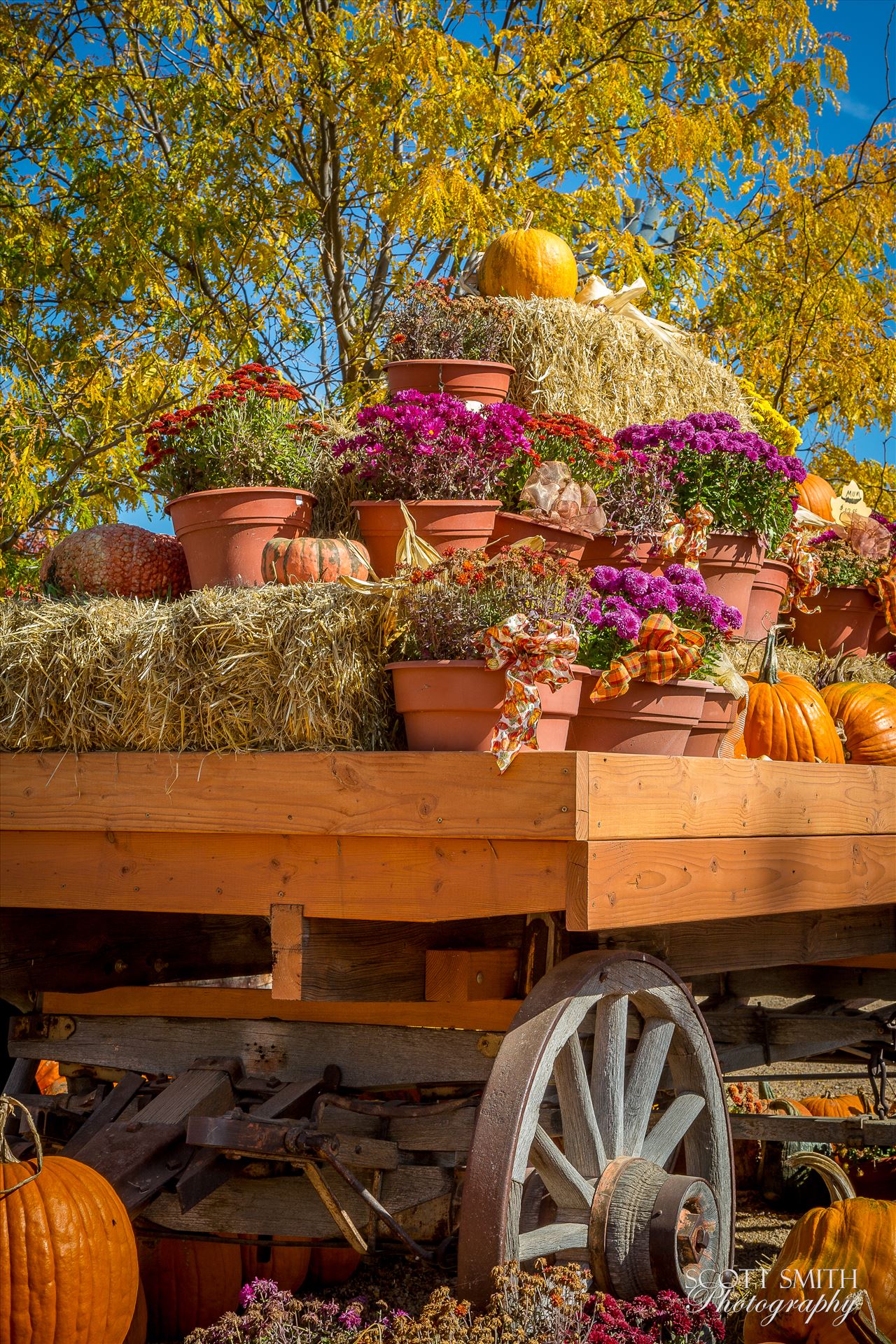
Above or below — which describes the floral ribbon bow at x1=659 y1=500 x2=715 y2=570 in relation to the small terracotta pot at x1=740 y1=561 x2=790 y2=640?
above

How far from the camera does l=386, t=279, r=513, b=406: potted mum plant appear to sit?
414cm

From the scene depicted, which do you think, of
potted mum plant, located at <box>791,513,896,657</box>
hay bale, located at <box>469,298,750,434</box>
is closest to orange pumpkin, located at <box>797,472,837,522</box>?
potted mum plant, located at <box>791,513,896,657</box>

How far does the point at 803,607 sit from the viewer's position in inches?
201

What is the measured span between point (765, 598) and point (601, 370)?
1.07 meters

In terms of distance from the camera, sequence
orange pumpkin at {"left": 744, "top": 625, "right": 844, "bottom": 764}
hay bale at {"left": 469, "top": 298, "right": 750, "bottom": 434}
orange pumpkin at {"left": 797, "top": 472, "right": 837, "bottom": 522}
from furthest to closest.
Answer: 1. orange pumpkin at {"left": 797, "top": 472, "right": 837, "bottom": 522}
2. hay bale at {"left": 469, "top": 298, "right": 750, "bottom": 434}
3. orange pumpkin at {"left": 744, "top": 625, "right": 844, "bottom": 764}

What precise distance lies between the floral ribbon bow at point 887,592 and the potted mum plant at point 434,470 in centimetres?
213

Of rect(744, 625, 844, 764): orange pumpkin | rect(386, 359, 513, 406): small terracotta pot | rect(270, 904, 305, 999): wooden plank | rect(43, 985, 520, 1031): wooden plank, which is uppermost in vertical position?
rect(386, 359, 513, 406): small terracotta pot

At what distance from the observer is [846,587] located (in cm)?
515

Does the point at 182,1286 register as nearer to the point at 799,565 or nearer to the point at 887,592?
the point at 799,565

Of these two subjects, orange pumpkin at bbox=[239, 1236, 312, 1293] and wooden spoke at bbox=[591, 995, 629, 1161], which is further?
orange pumpkin at bbox=[239, 1236, 312, 1293]

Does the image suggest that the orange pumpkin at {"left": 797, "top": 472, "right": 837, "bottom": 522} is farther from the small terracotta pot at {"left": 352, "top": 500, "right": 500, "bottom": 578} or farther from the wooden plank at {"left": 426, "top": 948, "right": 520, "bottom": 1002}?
the wooden plank at {"left": 426, "top": 948, "right": 520, "bottom": 1002}

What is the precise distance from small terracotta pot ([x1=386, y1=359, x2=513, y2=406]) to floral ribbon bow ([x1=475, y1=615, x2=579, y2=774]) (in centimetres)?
160

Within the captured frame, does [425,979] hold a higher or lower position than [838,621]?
lower

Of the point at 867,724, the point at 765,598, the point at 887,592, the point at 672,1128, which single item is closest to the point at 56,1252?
the point at 672,1128
